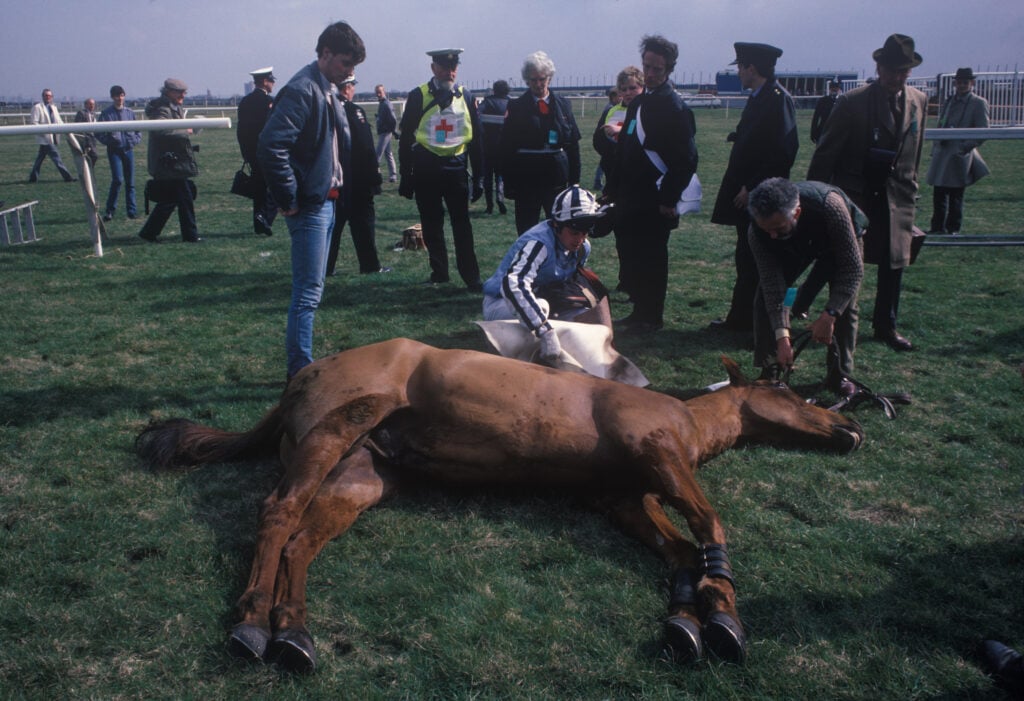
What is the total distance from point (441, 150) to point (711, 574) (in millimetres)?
5833

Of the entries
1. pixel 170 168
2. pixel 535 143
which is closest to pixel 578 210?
pixel 535 143

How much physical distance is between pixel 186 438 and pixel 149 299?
4320mm

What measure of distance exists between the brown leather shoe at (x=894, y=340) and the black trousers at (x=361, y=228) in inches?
208

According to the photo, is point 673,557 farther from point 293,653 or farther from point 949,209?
point 949,209

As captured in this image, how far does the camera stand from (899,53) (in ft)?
18.2

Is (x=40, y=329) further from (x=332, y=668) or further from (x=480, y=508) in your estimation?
(x=332, y=668)

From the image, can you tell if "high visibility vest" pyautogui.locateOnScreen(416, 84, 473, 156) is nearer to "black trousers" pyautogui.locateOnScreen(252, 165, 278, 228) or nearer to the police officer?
the police officer

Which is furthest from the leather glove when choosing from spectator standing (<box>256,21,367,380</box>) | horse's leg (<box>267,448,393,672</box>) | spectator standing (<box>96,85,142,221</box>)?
spectator standing (<box>96,85,142,221</box>)

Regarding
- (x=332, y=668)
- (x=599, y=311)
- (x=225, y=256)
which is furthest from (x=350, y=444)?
(x=225, y=256)

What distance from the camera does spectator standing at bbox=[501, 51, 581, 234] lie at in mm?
7648

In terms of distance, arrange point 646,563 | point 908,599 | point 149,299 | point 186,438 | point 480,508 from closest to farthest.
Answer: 1. point 908,599
2. point 646,563
3. point 480,508
4. point 186,438
5. point 149,299

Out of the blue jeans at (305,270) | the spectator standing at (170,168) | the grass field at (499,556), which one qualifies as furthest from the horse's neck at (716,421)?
the spectator standing at (170,168)

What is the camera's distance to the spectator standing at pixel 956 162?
35.2 feet

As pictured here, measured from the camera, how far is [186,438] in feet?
13.7
